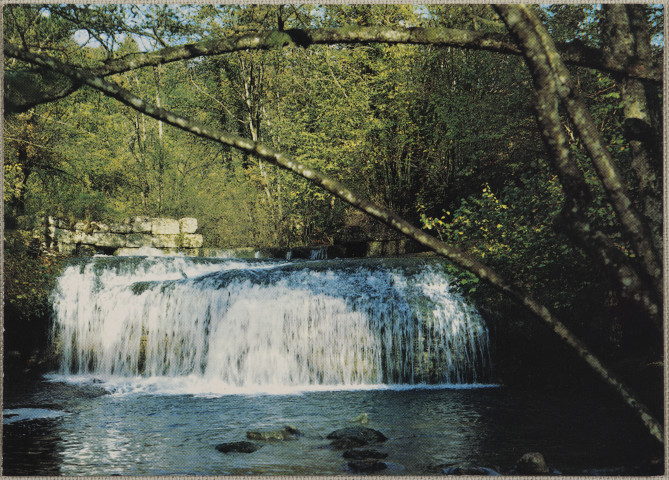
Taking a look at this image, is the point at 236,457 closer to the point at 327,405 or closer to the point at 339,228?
the point at 327,405

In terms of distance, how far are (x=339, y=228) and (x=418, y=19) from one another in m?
5.45

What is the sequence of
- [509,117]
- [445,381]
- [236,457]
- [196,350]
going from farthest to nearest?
[509,117], [196,350], [445,381], [236,457]

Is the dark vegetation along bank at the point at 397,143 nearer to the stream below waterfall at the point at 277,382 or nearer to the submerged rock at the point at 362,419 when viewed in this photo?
the stream below waterfall at the point at 277,382

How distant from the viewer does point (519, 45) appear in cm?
310

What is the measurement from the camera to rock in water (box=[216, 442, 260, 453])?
585cm

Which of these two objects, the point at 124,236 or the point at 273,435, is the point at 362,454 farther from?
the point at 124,236

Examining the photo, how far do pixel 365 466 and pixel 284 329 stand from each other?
5.25 meters

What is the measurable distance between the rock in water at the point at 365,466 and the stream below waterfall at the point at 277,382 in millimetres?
72

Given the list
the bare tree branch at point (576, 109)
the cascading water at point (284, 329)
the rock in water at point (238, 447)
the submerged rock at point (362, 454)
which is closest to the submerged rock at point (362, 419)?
the submerged rock at point (362, 454)

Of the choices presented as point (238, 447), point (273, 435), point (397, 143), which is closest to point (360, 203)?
point (238, 447)

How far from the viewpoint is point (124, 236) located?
16.8 m

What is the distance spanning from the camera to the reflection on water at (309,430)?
17.8 feet

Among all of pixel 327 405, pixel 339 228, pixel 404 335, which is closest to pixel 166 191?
pixel 339 228

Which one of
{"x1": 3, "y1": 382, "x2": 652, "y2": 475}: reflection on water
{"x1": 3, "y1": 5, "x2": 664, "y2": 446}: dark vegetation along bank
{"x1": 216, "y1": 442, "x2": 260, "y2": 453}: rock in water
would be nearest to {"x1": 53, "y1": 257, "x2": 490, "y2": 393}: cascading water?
{"x1": 3, "y1": 5, "x2": 664, "y2": 446}: dark vegetation along bank
